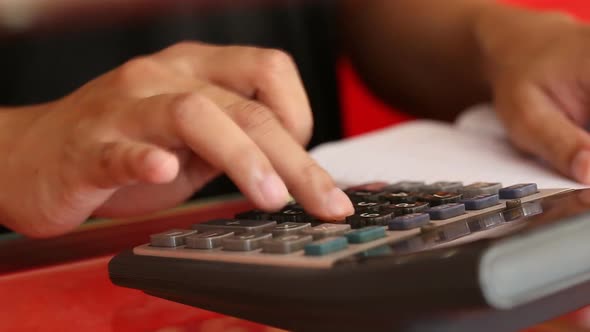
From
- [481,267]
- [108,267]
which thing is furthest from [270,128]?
[481,267]

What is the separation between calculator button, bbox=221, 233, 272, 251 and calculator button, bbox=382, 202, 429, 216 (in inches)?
3.0

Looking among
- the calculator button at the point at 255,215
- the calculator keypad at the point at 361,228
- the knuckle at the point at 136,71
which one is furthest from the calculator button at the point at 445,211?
the knuckle at the point at 136,71

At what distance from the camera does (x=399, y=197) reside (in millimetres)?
433

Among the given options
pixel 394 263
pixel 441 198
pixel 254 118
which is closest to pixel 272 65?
pixel 254 118

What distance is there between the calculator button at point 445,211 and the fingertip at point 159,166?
0.15m

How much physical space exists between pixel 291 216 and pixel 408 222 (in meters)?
0.09

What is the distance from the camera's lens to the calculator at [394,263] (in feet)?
0.80

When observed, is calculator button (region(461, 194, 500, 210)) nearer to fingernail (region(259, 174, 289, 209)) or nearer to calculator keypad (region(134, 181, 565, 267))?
calculator keypad (region(134, 181, 565, 267))

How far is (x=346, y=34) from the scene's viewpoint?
1.04 metres

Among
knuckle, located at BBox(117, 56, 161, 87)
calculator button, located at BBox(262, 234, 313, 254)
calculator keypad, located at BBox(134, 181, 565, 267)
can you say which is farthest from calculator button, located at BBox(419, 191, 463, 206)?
knuckle, located at BBox(117, 56, 161, 87)

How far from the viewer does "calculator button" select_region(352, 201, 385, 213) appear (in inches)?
15.8

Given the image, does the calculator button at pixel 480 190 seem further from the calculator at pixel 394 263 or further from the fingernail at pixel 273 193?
the fingernail at pixel 273 193

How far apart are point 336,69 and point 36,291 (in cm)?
73

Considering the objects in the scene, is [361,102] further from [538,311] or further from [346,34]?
[538,311]
